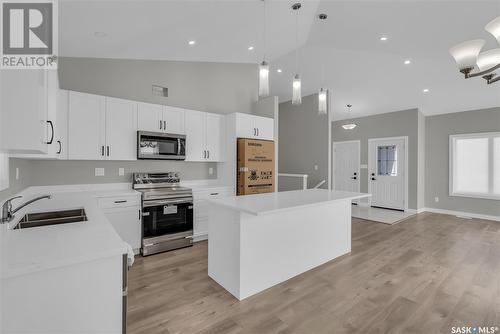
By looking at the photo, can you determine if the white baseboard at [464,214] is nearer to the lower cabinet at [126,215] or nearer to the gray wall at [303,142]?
the gray wall at [303,142]

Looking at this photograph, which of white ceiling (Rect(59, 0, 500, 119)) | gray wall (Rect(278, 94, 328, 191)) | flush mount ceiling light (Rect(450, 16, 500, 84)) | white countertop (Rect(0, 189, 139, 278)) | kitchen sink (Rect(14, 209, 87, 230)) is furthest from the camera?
gray wall (Rect(278, 94, 328, 191))

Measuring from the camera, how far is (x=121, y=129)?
135 inches

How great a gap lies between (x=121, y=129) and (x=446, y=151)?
7.56 meters

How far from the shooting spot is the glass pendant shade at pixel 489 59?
1.95 m

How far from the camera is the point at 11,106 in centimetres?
112

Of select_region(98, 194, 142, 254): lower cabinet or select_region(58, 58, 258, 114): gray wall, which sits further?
select_region(58, 58, 258, 114): gray wall

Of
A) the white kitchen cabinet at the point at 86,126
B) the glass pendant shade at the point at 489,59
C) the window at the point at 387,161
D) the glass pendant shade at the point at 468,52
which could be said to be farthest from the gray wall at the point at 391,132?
the white kitchen cabinet at the point at 86,126

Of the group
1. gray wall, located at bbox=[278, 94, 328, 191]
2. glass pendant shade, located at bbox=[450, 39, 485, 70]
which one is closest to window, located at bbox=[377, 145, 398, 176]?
gray wall, located at bbox=[278, 94, 328, 191]

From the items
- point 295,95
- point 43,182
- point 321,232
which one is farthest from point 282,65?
point 43,182

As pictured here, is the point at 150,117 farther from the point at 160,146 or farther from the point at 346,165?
the point at 346,165

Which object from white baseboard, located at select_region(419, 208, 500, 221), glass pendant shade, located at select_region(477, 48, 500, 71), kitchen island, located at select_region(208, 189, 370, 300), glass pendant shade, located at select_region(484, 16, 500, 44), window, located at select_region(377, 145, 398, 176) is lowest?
white baseboard, located at select_region(419, 208, 500, 221)

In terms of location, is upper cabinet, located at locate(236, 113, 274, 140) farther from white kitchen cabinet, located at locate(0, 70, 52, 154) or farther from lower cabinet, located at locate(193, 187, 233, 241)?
white kitchen cabinet, located at locate(0, 70, 52, 154)

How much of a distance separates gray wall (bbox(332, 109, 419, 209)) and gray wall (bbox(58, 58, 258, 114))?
13.1 ft

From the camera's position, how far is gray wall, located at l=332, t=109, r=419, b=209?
6.36 meters
